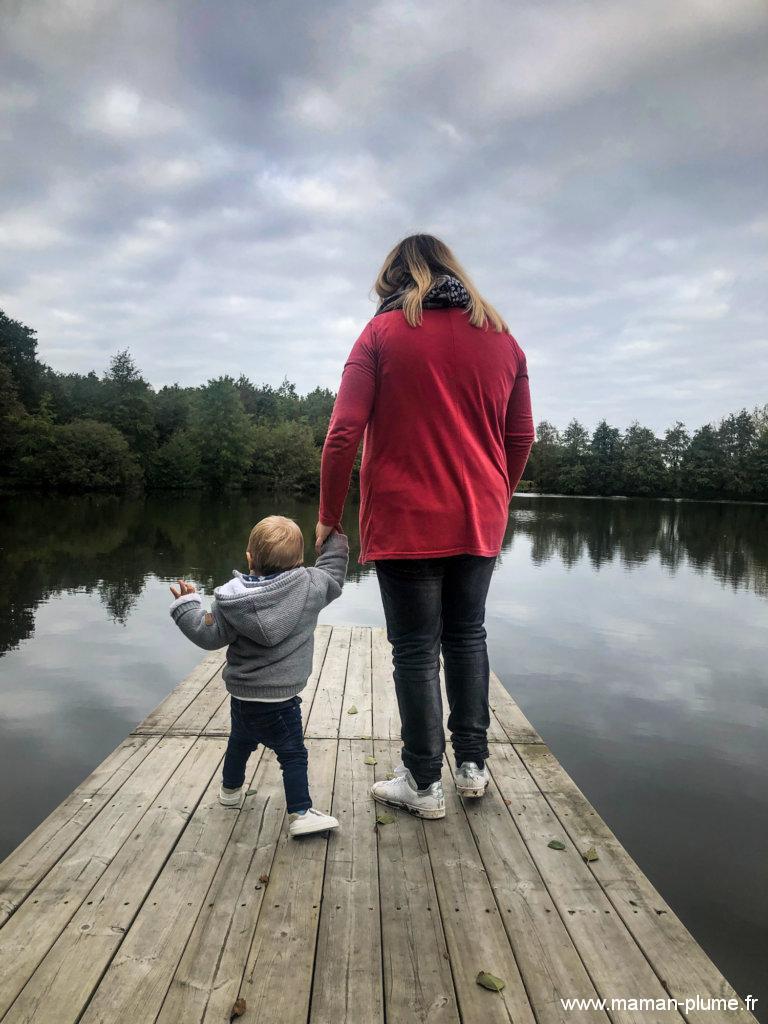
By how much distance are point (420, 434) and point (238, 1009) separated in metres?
1.63

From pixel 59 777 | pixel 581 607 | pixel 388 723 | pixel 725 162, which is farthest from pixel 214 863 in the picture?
pixel 725 162

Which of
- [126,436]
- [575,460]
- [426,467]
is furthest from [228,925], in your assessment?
[575,460]

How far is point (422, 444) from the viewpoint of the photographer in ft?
7.02

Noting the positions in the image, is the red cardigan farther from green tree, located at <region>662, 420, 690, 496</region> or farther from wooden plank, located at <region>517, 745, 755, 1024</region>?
green tree, located at <region>662, 420, 690, 496</region>

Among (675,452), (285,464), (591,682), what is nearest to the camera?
(591,682)

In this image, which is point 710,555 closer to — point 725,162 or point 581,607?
point 581,607

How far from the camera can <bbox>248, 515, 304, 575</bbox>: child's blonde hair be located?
7.16 ft

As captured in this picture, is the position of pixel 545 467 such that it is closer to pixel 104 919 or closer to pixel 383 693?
pixel 383 693

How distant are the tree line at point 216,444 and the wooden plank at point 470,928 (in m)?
37.3

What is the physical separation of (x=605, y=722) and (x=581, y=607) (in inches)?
181

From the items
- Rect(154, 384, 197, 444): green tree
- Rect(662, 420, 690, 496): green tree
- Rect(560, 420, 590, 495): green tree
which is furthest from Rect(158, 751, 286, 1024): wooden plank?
Rect(662, 420, 690, 496): green tree

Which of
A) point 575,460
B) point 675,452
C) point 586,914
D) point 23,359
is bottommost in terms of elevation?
point 586,914

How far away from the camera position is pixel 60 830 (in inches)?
83.4

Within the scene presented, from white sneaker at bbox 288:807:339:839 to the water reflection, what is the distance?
539 centimetres
